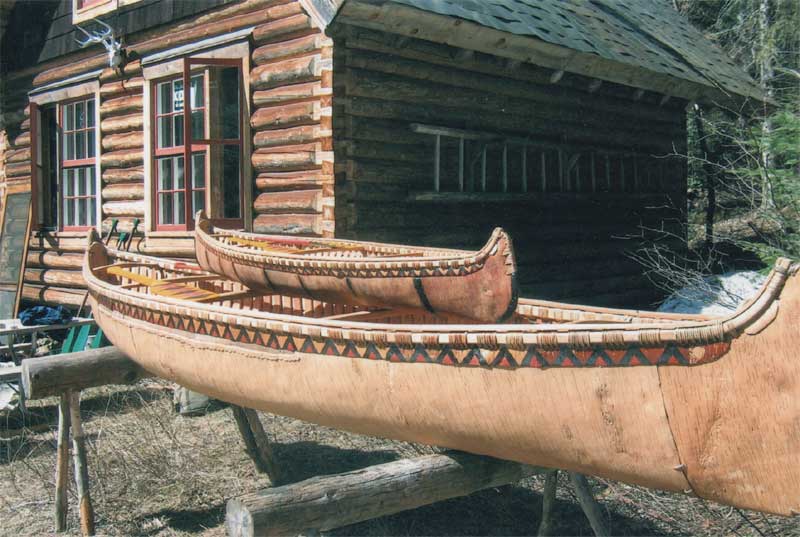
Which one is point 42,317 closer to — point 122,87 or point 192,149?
point 192,149

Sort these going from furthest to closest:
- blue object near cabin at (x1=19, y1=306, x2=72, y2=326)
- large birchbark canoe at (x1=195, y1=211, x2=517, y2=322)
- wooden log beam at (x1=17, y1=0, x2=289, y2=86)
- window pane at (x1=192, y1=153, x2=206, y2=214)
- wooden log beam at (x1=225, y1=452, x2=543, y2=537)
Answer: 1. window pane at (x1=192, y1=153, x2=206, y2=214)
2. blue object near cabin at (x1=19, y1=306, x2=72, y2=326)
3. wooden log beam at (x1=17, y1=0, x2=289, y2=86)
4. large birchbark canoe at (x1=195, y1=211, x2=517, y2=322)
5. wooden log beam at (x1=225, y1=452, x2=543, y2=537)

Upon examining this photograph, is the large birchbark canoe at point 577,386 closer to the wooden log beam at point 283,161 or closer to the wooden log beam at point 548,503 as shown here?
the wooden log beam at point 548,503

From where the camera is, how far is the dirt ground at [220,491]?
4770 millimetres

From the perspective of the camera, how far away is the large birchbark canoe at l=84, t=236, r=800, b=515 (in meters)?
2.54

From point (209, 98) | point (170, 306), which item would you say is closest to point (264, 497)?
point (170, 306)

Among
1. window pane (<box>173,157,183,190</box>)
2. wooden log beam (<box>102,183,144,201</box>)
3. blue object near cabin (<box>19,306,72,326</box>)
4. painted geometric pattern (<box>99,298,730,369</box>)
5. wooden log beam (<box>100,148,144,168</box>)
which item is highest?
wooden log beam (<box>100,148,144,168</box>)

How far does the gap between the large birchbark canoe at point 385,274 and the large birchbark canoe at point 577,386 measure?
0.54 metres

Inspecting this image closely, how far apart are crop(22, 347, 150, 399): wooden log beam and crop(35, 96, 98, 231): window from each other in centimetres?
606

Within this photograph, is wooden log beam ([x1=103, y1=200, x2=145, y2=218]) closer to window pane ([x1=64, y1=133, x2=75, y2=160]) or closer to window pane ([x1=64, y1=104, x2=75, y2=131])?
window pane ([x1=64, y1=133, x2=75, y2=160])

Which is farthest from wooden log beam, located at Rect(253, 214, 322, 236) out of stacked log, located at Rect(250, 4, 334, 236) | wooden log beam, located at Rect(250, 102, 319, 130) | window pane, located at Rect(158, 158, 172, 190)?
window pane, located at Rect(158, 158, 172, 190)

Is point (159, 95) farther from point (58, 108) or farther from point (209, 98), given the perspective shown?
point (58, 108)

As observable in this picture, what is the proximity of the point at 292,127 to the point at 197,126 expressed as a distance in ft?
7.10

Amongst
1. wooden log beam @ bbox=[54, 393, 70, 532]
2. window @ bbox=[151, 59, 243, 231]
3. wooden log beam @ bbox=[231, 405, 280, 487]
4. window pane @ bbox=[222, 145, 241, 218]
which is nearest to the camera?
wooden log beam @ bbox=[54, 393, 70, 532]

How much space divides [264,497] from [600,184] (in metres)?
8.97
